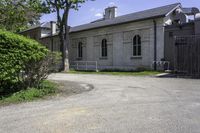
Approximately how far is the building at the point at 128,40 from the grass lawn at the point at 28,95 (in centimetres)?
1886

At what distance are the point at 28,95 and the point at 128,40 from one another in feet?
77.0

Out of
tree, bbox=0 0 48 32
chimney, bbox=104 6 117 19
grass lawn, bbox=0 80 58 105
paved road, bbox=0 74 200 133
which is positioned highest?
chimney, bbox=104 6 117 19

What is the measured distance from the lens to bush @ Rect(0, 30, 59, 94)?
12.2 meters

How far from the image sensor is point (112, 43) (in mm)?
37469

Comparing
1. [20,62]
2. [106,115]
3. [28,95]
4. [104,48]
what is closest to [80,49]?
[104,48]

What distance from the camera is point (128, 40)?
35.2m

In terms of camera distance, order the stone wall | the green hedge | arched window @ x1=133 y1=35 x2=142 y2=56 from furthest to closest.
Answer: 1. arched window @ x1=133 y1=35 x2=142 y2=56
2. the stone wall
3. the green hedge

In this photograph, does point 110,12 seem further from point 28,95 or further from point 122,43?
point 28,95

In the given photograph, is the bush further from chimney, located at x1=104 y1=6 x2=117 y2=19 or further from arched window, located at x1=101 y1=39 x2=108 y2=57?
chimney, located at x1=104 y1=6 x2=117 y2=19

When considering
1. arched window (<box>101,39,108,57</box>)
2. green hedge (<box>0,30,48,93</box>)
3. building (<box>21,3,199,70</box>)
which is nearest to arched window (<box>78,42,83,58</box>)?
building (<box>21,3,199,70</box>)

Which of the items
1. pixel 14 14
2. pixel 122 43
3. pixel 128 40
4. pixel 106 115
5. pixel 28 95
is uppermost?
pixel 14 14

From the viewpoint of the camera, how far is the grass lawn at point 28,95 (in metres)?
12.0

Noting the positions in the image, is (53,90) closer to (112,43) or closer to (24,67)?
(24,67)

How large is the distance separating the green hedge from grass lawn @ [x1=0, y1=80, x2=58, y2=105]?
0.56 meters
